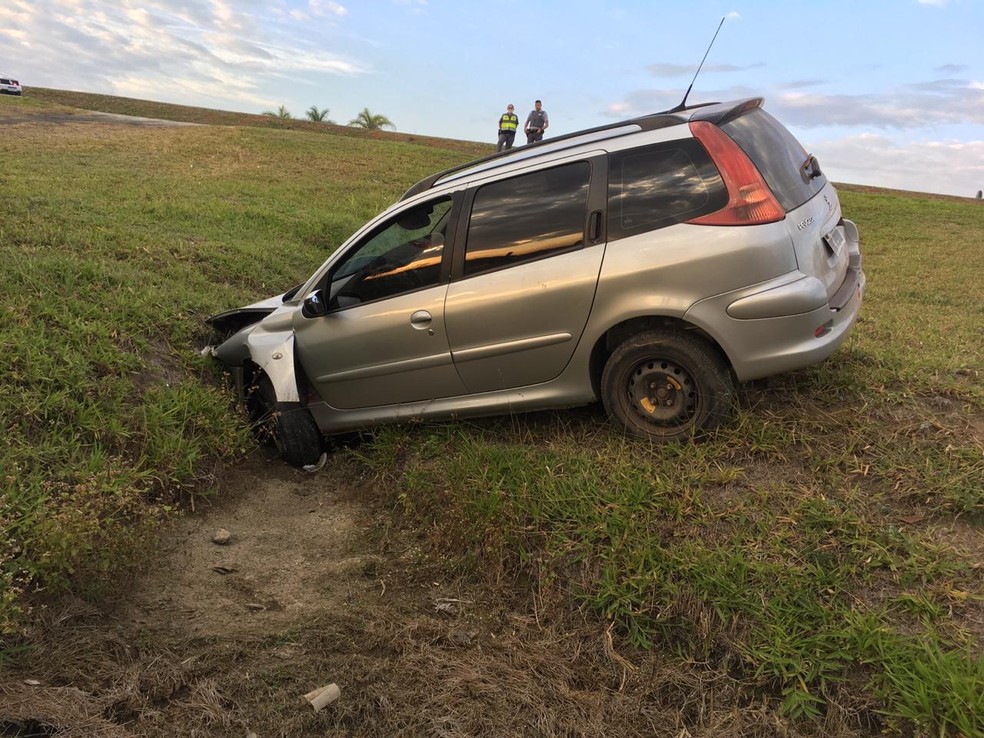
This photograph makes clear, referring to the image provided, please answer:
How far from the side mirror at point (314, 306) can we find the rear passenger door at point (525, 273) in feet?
3.11

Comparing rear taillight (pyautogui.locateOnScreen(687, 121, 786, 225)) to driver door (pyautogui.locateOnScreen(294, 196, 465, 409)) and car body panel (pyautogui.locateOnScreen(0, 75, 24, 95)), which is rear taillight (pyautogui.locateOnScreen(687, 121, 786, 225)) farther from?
car body panel (pyautogui.locateOnScreen(0, 75, 24, 95))

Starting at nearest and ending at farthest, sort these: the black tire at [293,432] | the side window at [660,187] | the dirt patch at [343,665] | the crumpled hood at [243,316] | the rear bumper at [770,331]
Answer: the dirt patch at [343,665] → the rear bumper at [770,331] → the side window at [660,187] → the black tire at [293,432] → the crumpled hood at [243,316]

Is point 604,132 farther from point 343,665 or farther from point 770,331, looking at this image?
point 343,665

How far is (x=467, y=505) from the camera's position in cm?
351

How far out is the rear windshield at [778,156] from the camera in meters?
3.56

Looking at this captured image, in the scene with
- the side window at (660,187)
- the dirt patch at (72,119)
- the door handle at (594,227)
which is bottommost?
the door handle at (594,227)

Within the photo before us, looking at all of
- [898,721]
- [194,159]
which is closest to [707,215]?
[898,721]

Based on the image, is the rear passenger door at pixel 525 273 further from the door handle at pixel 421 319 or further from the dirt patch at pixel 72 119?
the dirt patch at pixel 72 119

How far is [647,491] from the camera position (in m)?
Answer: 3.30

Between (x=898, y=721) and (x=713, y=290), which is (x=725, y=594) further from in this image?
(x=713, y=290)

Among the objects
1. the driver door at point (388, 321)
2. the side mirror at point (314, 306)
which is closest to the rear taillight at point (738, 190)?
the driver door at point (388, 321)

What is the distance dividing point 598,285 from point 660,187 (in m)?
0.62

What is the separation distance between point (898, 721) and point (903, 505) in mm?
1226

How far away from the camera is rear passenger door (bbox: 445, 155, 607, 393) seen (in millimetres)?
3742
